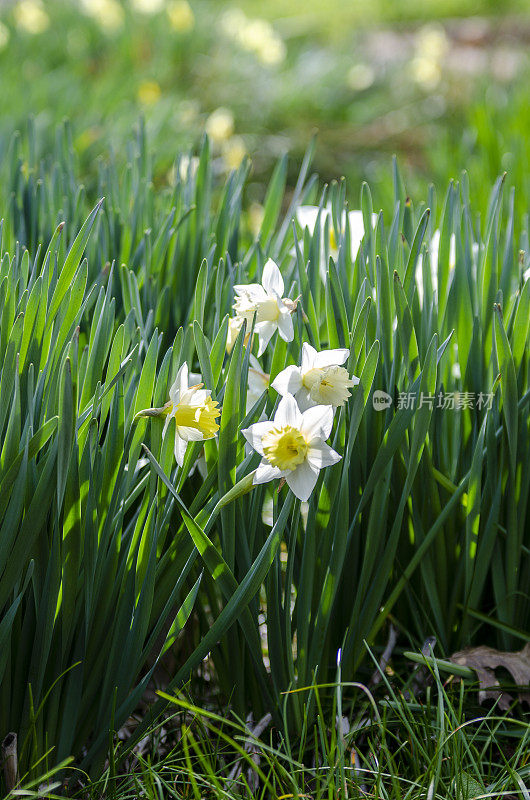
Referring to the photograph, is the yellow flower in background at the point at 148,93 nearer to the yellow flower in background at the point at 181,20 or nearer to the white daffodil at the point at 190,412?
the yellow flower in background at the point at 181,20

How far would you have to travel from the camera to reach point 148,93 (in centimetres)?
407

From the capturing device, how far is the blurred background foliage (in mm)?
3412

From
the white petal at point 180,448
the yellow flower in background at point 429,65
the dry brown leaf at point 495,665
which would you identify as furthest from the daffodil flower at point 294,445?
the yellow flower in background at point 429,65

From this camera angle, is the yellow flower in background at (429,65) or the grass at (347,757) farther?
the yellow flower in background at (429,65)

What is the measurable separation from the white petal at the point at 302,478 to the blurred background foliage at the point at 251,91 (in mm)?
2468

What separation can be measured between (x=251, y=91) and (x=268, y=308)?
4219mm

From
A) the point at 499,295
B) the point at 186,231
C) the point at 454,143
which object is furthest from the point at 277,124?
the point at 499,295

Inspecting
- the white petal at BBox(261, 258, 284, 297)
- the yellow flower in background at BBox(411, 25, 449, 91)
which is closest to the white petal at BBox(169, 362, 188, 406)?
the white petal at BBox(261, 258, 284, 297)

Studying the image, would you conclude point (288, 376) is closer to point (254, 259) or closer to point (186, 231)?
point (254, 259)

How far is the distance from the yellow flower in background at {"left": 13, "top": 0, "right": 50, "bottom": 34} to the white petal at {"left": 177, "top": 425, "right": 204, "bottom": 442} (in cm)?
472

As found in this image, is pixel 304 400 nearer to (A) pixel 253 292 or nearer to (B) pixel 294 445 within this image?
(B) pixel 294 445

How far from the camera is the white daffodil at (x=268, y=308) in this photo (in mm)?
1036

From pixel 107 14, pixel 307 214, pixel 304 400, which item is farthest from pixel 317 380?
pixel 107 14

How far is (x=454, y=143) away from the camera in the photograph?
13.2ft
